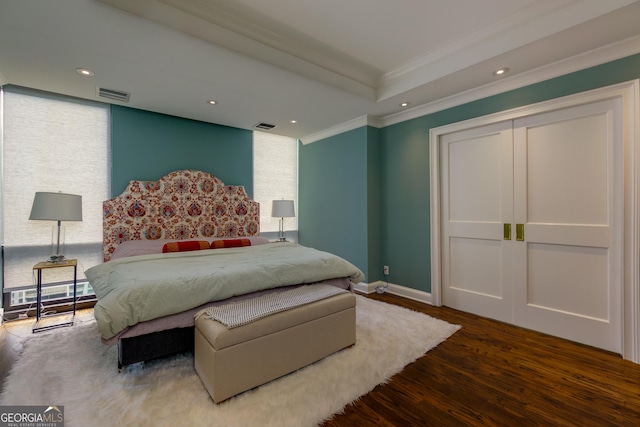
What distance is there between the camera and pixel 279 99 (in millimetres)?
3379

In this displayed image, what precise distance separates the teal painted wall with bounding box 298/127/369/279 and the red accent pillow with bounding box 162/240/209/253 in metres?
1.98

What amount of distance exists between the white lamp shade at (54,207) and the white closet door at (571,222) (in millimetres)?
4661

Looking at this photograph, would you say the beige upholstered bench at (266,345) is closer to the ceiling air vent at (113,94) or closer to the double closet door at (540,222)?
the double closet door at (540,222)

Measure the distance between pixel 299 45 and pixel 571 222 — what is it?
303 cm

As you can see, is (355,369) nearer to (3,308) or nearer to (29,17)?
(29,17)

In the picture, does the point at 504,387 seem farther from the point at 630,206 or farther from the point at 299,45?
the point at 299,45

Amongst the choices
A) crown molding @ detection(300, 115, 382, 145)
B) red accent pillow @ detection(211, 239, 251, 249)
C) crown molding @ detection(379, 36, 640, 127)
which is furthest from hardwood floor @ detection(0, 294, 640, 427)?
crown molding @ detection(300, 115, 382, 145)

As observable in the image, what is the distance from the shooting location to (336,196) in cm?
452

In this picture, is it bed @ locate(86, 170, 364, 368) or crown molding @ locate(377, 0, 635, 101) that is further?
crown molding @ locate(377, 0, 635, 101)

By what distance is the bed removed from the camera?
1.90 meters

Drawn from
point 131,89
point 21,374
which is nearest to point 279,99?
point 131,89

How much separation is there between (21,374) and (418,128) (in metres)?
4.46

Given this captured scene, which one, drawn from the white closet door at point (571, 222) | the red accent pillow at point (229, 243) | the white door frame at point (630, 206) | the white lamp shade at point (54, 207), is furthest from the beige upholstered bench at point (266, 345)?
the white door frame at point (630, 206)

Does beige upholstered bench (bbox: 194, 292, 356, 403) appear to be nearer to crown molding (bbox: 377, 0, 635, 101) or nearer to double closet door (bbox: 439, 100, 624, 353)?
double closet door (bbox: 439, 100, 624, 353)
